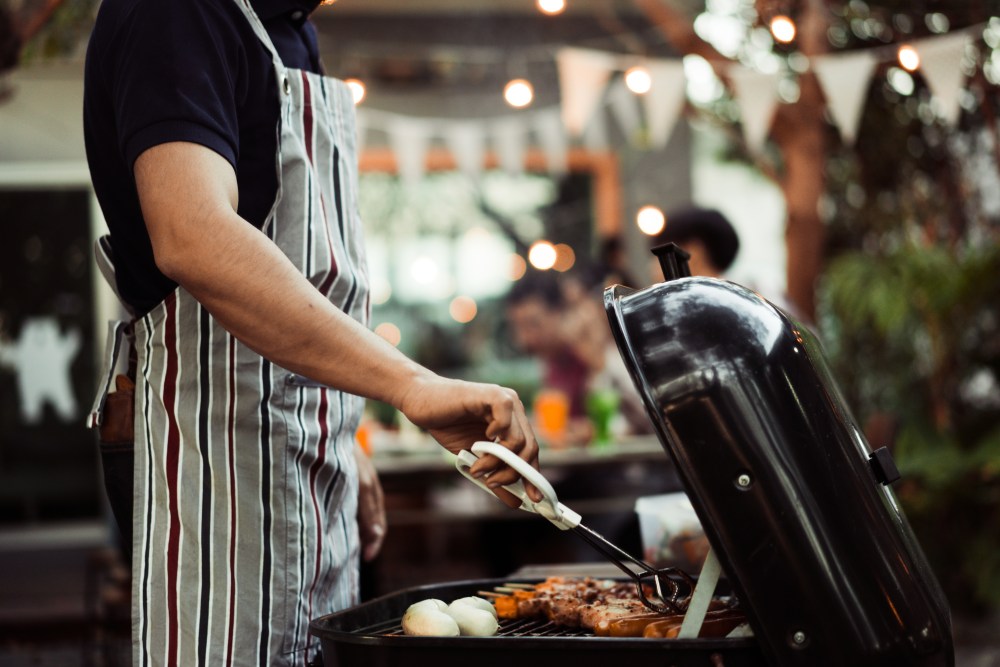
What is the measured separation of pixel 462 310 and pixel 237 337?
7189mm

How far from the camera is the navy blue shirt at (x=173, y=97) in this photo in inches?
43.9

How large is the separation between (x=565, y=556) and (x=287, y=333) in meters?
3.95

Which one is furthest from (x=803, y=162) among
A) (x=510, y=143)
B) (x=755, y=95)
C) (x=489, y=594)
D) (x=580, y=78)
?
(x=489, y=594)

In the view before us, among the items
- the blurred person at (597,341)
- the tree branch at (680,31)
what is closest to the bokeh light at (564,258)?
the blurred person at (597,341)

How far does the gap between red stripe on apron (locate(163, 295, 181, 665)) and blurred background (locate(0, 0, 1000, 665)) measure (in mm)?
1804

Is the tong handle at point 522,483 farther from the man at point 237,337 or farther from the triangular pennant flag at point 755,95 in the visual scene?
the triangular pennant flag at point 755,95

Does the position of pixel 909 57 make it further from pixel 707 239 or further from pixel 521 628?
pixel 521 628

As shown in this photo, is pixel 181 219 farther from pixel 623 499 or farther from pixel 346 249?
pixel 623 499

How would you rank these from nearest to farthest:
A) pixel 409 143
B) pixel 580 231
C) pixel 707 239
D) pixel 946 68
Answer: pixel 707 239 < pixel 946 68 < pixel 409 143 < pixel 580 231

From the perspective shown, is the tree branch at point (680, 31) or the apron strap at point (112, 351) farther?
the tree branch at point (680, 31)

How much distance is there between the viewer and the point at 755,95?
15.3ft

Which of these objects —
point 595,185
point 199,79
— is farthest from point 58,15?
point 595,185

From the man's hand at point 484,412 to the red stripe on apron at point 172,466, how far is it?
310mm

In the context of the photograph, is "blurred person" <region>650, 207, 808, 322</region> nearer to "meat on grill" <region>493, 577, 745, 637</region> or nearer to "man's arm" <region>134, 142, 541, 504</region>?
"meat on grill" <region>493, 577, 745, 637</region>
